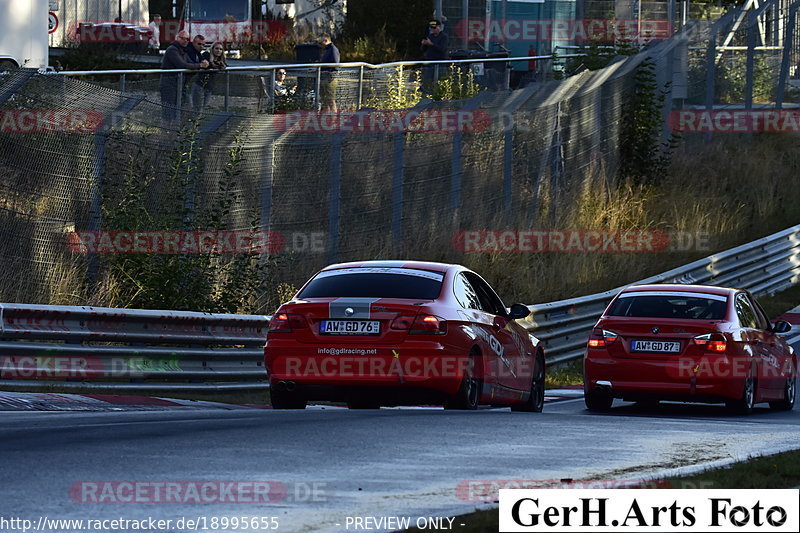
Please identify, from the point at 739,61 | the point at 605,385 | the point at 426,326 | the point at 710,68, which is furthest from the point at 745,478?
the point at 739,61

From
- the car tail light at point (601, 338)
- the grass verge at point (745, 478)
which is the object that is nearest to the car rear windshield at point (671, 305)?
the car tail light at point (601, 338)

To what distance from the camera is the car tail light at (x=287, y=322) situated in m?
13.8

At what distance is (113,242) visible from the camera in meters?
17.4

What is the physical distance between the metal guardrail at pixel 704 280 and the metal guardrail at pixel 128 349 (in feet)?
17.8

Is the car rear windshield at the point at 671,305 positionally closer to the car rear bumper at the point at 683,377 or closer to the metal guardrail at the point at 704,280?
the car rear bumper at the point at 683,377

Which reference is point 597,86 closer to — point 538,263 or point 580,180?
point 580,180

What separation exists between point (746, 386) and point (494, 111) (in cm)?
1036

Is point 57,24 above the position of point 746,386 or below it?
above

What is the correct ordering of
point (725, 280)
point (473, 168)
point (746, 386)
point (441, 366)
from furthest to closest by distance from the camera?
point (725, 280)
point (473, 168)
point (746, 386)
point (441, 366)

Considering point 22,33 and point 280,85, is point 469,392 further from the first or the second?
point 22,33

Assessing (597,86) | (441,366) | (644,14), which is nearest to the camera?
(441,366)

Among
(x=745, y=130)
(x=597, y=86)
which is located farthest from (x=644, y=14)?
(x=597, y=86)

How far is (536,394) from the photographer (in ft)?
53.0

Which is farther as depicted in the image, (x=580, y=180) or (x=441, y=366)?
(x=580, y=180)
